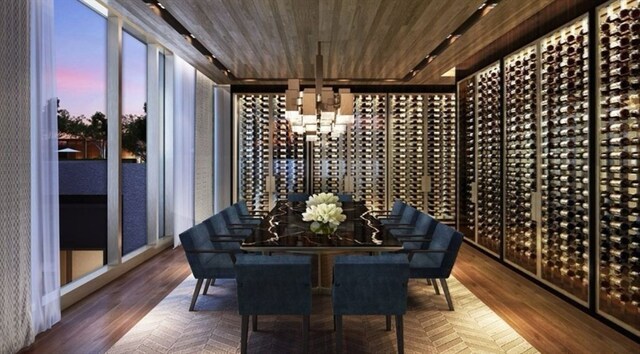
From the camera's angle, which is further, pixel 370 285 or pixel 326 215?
pixel 326 215

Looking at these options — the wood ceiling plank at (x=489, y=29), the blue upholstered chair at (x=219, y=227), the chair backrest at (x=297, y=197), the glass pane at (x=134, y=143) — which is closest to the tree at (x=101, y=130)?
the glass pane at (x=134, y=143)

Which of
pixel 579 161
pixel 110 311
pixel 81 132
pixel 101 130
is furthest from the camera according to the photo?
pixel 101 130

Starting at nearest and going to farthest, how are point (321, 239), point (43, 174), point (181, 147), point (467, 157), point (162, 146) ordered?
point (43, 174)
point (321, 239)
point (181, 147)
point (162, 146)
point (467, 157)

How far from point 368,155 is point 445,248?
15.0 feet

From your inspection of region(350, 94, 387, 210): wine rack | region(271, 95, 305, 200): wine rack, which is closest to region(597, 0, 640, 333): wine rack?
region(350, 94, 387, 210): wine rack

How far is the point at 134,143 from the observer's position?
5.73 meters

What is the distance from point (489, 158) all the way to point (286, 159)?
146 inches

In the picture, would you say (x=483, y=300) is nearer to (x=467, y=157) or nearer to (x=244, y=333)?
(x=244, y=333)

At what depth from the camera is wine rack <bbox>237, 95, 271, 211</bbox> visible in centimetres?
821

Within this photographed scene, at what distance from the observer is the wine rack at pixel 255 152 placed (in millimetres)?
8211

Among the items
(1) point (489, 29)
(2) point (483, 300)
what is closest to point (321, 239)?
(2) point (483, 300)

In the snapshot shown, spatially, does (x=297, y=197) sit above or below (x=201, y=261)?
above

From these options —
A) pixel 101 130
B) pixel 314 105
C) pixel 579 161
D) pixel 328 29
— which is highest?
pixel 328 29

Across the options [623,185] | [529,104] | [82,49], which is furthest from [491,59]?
[82,49]
